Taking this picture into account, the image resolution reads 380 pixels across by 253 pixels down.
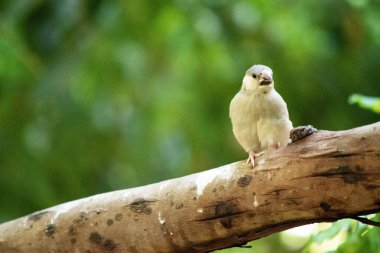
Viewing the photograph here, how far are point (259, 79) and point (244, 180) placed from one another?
330 mm

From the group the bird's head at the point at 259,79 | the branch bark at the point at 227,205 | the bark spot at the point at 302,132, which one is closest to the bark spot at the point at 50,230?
the branch bark at the point at 227,205

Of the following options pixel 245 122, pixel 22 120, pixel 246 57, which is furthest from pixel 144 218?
pixel 22 120

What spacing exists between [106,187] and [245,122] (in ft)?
5.64

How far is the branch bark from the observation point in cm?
147

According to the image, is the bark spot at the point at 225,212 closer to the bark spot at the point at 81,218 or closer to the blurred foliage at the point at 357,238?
the blurred foliage at the point at 357,238

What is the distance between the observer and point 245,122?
1.87 metres

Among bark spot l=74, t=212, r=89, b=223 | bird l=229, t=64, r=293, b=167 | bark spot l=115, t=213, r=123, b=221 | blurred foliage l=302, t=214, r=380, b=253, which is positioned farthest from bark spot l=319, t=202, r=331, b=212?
bark spot l=74, t=212, r=89, b=223

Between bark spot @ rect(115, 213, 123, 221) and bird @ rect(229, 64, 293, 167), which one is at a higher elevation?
bird @ rect(229, 64, 293, 167)

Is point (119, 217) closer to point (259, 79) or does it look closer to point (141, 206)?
point (141, 206)

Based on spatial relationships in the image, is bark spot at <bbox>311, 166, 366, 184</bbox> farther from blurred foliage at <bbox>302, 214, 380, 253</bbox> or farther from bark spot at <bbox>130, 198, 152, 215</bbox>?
bark spot at <bbox>130, 198, 152, 215</bbox>

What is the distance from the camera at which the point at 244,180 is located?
5.46 feet

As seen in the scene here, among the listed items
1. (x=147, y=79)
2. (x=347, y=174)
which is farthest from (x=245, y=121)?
(x=147, y=79)

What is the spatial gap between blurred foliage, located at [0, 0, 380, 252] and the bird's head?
1106mm

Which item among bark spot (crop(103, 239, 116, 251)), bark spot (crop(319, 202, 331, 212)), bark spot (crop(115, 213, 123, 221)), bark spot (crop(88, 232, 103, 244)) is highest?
bark spot (crop(115, 213, 123, 221))
